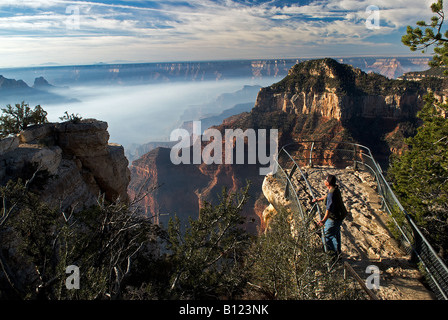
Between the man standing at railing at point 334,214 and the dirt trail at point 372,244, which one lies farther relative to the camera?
the man standing at railing at point 334,214

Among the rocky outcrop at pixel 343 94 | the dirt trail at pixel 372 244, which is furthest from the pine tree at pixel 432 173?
the rocky outcrop at pixel 343 94

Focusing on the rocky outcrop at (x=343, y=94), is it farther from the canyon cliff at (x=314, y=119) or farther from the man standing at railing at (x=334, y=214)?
the man standing at railing at (x=334, y=214)

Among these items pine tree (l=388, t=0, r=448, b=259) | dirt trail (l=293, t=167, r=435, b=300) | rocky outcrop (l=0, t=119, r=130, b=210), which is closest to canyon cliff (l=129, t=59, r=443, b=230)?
rocky outcrop (l=0, t=119, r=130, b=210)

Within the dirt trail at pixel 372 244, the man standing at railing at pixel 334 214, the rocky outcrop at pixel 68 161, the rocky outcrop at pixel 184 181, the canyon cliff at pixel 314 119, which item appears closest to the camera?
the dirt trail at pixel 372 244

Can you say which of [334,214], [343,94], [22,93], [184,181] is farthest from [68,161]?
[22,93]

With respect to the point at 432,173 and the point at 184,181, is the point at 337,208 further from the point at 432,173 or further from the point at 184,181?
the point at 184,181

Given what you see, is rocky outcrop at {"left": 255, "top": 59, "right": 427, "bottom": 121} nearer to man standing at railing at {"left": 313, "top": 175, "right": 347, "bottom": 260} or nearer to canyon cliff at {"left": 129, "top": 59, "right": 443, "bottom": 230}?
canyon cliff at {"left": 129, "top": 59, "right": 443, "bottom": 230}

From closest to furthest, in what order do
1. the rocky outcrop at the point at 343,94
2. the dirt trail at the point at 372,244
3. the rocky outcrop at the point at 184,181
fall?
the dirt trail at the point at 372,244, the rocky outcrop at the point at 343,94, the rocky outcrop at the point at 184,181
